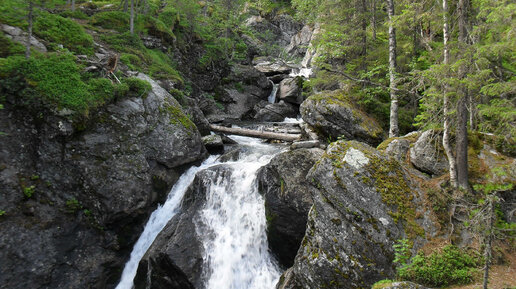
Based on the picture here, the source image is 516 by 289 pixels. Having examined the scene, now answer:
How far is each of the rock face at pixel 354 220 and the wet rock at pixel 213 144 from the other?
763 cm

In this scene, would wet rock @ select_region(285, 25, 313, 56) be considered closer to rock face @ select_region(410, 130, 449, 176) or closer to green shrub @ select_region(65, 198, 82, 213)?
rock face @ select_region(410, 130, 449, 176)

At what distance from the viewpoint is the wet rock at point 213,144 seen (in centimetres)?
1358

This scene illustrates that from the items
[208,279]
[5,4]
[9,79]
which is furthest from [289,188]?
[5,4]

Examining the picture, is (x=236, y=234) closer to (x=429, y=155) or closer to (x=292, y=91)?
(x=429, y=155)

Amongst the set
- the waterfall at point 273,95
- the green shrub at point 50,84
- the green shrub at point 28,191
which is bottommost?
the green shrub at point 28,191

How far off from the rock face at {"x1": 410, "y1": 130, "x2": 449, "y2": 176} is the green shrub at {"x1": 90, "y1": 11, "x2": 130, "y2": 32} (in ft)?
65.7

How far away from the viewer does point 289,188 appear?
855cm

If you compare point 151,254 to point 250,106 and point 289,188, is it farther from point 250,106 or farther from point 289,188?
point 250,106

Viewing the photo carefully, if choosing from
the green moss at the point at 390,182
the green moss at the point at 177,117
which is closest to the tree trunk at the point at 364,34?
the green moss at the point at 390,182

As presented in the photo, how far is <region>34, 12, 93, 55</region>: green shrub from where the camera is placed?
1091 cm

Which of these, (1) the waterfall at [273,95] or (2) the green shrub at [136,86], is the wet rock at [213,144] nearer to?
(2) the green shrub at [136,86]

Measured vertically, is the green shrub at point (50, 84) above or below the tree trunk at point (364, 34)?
below

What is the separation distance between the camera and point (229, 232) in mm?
8789

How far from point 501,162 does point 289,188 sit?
5890mm
